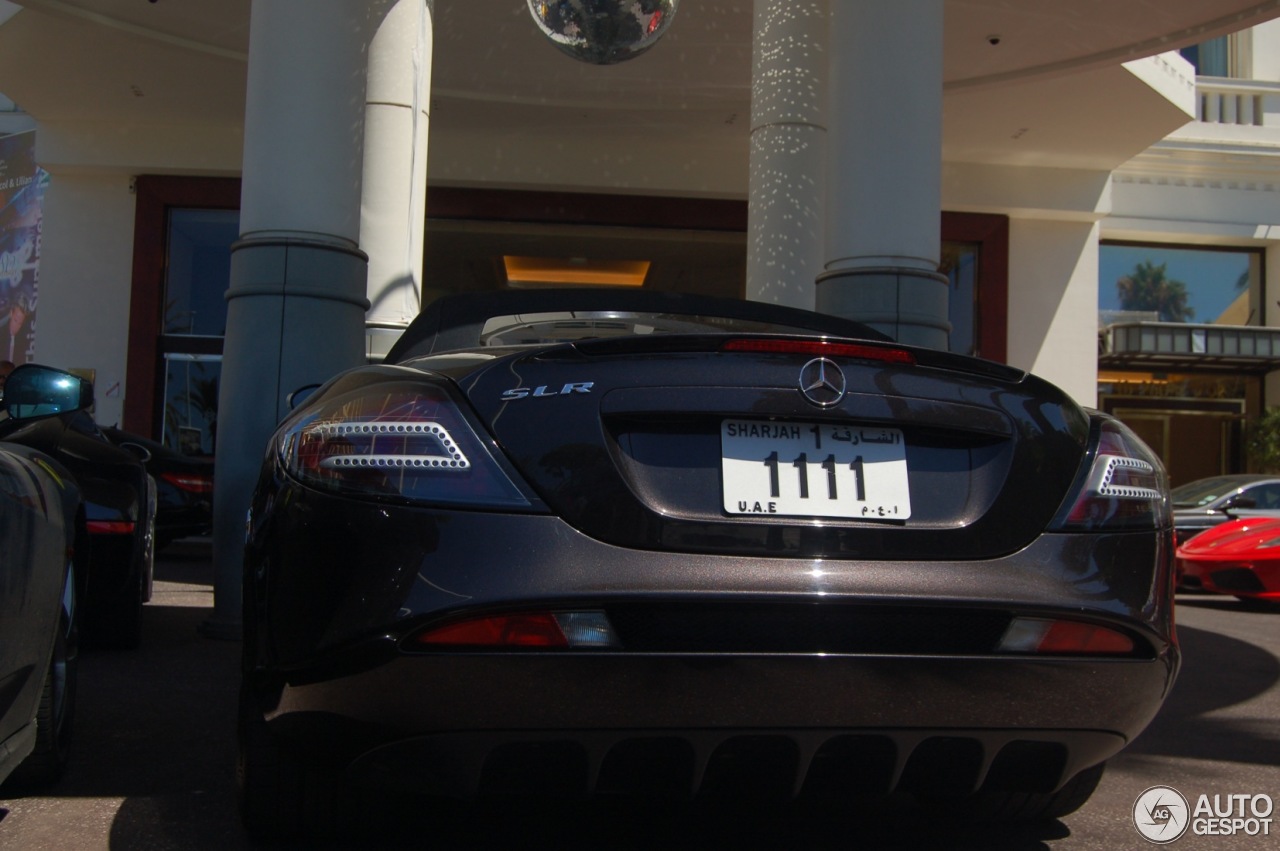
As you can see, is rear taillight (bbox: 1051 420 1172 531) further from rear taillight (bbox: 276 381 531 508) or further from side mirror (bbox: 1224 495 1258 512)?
side mirror (bbox: 1224 495 1258 512)

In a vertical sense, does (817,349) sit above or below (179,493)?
above

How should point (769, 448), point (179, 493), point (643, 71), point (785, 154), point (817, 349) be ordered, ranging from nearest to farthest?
point (769, 448), point (817, 349), point (785, 154), point (179, 493), point (643, 71)

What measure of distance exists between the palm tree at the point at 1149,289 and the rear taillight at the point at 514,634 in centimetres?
2061

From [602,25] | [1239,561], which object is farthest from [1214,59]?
[602,25]

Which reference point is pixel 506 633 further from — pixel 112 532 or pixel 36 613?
pixel 112 532

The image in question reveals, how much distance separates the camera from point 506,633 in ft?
6.92

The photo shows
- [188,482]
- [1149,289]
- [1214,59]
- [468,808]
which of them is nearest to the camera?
[468,808]

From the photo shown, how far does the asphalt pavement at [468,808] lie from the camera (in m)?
2.80

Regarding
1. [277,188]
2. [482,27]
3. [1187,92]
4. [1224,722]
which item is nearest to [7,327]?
[482,27]

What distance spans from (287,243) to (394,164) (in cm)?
394

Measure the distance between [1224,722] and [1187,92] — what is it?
12.3 m

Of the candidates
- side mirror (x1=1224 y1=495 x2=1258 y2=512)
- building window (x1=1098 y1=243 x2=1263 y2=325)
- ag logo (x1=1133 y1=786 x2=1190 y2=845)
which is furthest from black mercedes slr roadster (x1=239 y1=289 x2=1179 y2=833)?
building window (x1=1098 y1=243 x2=1263 y2=325)

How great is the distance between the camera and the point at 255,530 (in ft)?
8.44

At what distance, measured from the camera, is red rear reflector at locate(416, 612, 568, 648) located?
2.11 metres
